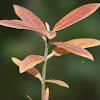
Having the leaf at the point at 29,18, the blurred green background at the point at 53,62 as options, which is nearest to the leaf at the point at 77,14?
the leaf at the point at 29,18

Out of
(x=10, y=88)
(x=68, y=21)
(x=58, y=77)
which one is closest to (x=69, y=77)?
(x=58, y=77)

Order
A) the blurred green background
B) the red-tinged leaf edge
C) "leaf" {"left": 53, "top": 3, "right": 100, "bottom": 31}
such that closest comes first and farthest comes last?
1. the red-tinged leaf edge
2. "leaf" {"left": 53, "top": 3, "right": 100, "bottom": 31}
3. the blurred green background

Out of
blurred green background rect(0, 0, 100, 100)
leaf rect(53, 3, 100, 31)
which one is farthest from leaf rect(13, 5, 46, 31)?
blurred green background rect(0, 0, 100, 100)

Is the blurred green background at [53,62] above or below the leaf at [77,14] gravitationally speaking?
below

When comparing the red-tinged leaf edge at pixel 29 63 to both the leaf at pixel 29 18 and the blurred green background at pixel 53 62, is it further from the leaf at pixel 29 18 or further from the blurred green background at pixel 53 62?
the blurred green background at pixel 53 62

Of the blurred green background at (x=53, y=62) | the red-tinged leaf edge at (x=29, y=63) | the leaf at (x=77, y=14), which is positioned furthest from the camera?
the blurred green background at (x=53, y=62)

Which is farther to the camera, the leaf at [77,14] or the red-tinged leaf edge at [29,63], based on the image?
the leaf at [77,14]

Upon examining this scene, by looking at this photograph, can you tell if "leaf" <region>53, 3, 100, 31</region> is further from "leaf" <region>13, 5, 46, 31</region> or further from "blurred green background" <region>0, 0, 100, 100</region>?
"blurred green background" <region>0, 0, 100, 100</region>

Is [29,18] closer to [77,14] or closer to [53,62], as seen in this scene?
[77,14]
